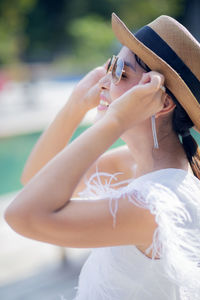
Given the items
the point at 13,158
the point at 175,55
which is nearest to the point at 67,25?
the point at 13,158

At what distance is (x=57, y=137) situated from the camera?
6.88ft

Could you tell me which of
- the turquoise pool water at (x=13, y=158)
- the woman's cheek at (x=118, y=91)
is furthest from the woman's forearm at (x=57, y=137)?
the turquoise pool water at (x=13, y=158)

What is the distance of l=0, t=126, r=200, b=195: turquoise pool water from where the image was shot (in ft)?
30.6

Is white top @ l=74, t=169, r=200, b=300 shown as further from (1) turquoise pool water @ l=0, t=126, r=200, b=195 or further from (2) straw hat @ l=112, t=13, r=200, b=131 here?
(1) turquoise pool water @ l=0, t=126, r=200, b=195

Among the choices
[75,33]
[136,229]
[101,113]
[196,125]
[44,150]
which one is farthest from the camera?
[75,33]

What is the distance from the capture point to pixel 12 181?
948 centimetres

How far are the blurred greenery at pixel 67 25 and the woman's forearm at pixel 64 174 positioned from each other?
27.7m

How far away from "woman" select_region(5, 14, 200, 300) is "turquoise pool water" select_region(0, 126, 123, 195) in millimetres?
7673

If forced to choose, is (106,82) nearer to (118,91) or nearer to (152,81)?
(118,91)

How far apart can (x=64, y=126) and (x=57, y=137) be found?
0.07 metres

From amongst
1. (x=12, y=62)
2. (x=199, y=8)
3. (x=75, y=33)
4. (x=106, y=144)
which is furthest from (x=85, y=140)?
(x=199, y=8)

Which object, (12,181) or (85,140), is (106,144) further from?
(12,181)

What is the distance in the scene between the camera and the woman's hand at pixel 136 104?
4.58ft

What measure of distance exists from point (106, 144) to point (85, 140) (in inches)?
2.8
